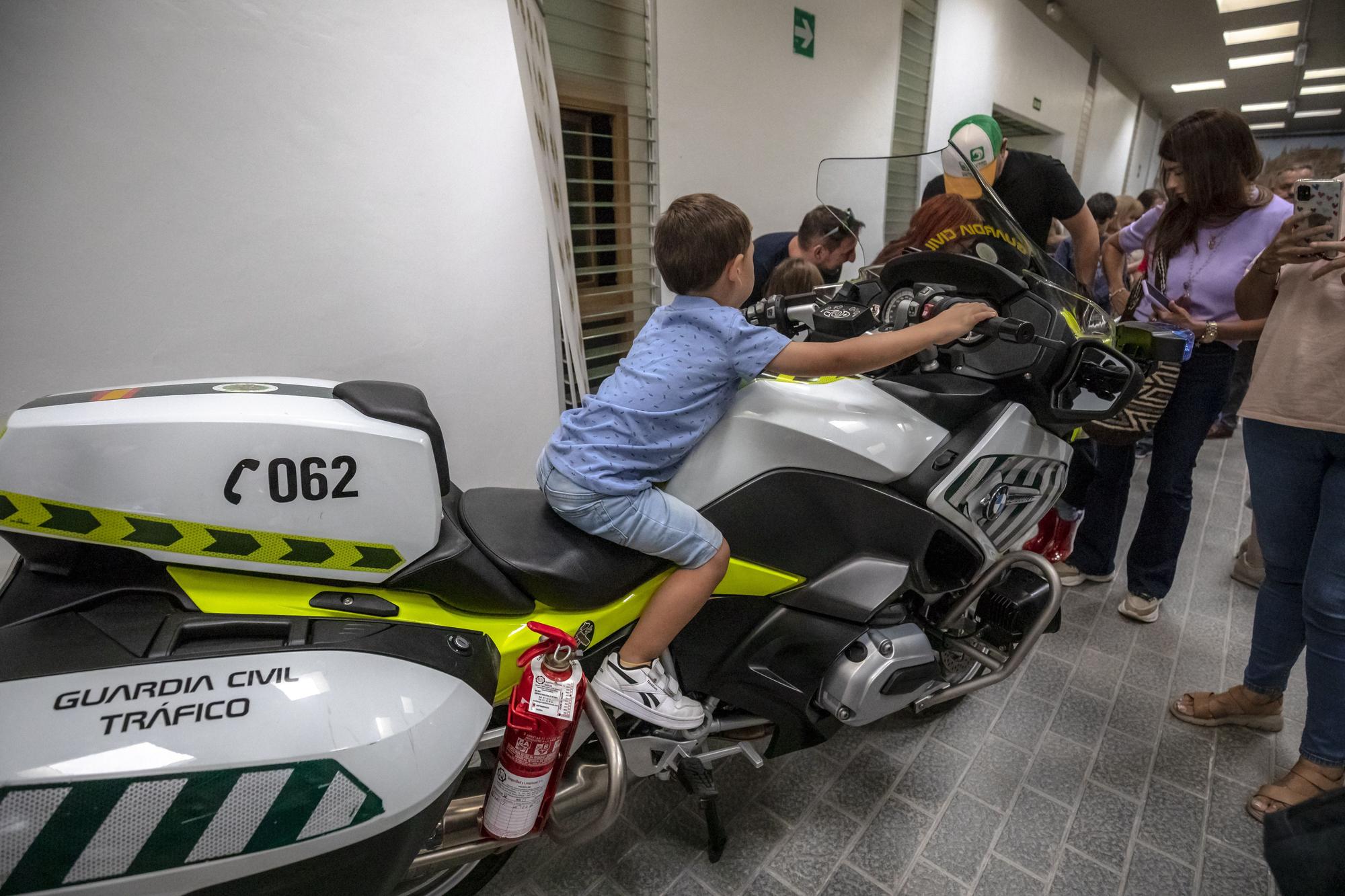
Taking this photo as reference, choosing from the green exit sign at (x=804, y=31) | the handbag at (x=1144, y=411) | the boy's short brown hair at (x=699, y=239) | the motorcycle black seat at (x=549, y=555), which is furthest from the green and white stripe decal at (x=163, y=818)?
the green exit sign at (x=804, y=31)

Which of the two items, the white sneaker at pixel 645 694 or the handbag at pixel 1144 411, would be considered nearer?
the white sneaker at pixel 645 694

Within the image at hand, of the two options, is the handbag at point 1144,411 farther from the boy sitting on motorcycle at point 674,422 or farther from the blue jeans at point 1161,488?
the boy sitting on motorcycle at point 674,422

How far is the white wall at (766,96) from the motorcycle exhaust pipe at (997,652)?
2.23 metres

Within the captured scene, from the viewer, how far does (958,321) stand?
1216 millimetres

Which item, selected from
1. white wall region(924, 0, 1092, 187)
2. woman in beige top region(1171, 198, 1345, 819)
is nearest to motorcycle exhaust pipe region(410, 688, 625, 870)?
woman in beige top region(1171, 198, 1345, 819)

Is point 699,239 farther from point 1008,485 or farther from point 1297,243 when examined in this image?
point 1297,243

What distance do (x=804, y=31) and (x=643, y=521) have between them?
341cm

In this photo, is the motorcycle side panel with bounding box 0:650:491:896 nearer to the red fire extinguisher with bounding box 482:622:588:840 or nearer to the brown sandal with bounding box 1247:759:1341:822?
the red fire extinguisher with bounding box 482:622:588:840

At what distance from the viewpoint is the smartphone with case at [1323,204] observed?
4.52 ft

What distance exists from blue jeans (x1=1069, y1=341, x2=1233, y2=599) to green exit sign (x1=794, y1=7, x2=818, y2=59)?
2540 mm

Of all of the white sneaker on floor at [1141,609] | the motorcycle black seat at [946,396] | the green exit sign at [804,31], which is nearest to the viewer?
the motorcycle black seat at [946,396]

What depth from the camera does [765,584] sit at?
4.34ft

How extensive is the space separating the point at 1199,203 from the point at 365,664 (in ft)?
8.35

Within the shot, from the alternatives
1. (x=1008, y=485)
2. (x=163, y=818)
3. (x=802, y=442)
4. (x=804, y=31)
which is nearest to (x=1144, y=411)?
(x=1008, y=485)
